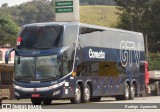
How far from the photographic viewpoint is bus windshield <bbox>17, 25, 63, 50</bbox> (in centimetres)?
2647

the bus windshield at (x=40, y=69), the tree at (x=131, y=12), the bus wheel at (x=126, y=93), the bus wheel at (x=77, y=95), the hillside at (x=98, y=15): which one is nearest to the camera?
the bus windshield at (x=40, y=69)

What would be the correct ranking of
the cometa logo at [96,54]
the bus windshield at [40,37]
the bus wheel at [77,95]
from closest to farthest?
1. the bus windshield at [40,37]
2. the bus wheel at [77,95]
3. the cometa logo at [96,54]

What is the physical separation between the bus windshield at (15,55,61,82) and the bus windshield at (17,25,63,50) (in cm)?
59

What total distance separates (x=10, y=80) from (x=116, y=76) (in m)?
16.2

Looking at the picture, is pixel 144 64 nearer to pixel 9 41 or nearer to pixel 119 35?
pixel 119 35

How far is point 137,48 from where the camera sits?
117ft

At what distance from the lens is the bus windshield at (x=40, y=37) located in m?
26.5

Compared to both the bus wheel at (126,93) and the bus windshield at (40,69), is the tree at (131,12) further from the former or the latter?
the bus windshield at (40,69)

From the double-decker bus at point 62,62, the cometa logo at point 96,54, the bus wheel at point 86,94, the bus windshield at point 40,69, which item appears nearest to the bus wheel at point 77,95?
the double-decker bus at point 62,62

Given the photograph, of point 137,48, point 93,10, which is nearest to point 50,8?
point 93,10

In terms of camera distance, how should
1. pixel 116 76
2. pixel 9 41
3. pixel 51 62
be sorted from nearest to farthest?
pixel 51 62 → pixel 116 76 → pixel 9 41

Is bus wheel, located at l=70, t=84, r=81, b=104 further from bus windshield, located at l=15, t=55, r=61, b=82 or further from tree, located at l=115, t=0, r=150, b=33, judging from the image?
tree, located at l=115, t=0, r=150, b=33

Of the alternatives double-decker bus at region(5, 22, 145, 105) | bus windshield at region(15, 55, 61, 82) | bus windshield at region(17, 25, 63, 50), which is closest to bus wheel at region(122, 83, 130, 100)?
double-decker bus at region(5, 22, 145, 105)

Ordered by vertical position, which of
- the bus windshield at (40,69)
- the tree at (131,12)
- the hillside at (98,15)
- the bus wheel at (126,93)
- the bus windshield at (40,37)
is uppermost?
the hillside at (98,15)
